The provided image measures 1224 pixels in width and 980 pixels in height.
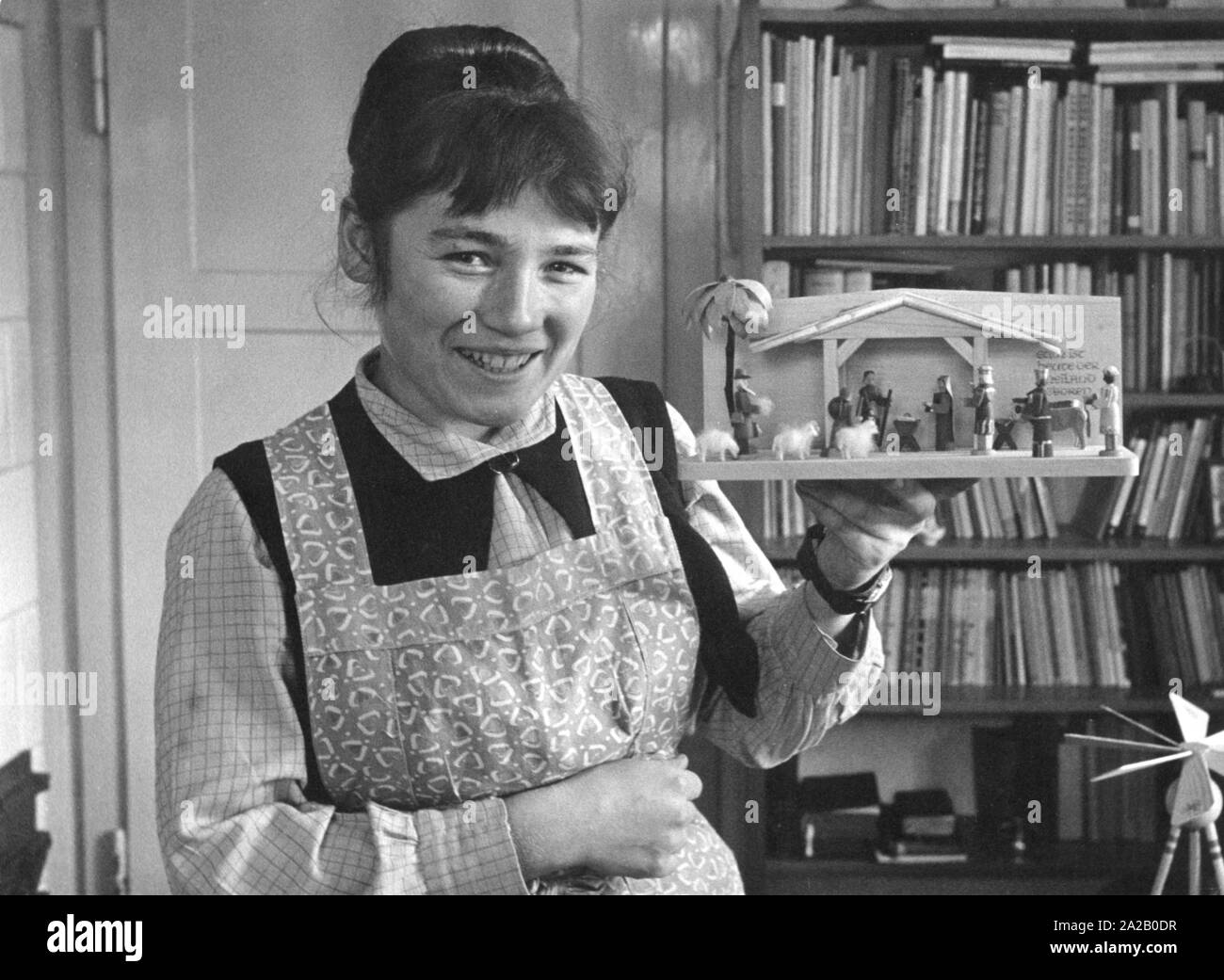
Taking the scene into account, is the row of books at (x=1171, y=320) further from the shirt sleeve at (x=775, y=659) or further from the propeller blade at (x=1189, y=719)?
the shirt sleeve at (x=775, y=659)

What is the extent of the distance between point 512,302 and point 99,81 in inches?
30.1

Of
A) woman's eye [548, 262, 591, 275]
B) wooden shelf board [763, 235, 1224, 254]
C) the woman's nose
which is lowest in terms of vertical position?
the woman's nose

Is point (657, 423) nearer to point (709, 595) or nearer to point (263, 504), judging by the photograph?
point (709, 595)

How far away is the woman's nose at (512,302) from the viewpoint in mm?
921

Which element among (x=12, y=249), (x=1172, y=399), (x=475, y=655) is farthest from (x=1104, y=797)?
(x=12, y=249)

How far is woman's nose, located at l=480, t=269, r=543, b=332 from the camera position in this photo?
3.02ft

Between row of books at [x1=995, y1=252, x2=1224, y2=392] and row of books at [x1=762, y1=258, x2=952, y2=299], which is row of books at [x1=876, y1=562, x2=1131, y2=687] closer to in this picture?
row of books at [x1=995, y1=252, x2=1224, y2=392]

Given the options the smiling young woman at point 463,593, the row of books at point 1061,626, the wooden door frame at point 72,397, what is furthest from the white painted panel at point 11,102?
the row of books at point 1061,626

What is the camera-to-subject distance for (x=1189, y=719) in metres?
1.18

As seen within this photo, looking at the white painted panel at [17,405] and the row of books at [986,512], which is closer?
the white painted panel at [17,405]

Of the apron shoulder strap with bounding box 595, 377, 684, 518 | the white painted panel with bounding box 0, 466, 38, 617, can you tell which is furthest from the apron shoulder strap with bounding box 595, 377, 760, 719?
the white painted panel with bounding box 0, 466, 38, 617

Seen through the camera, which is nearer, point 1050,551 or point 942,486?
point 942,486

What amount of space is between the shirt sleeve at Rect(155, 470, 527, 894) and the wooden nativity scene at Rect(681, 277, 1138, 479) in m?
0.31

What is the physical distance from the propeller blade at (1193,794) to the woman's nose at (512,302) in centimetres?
67
